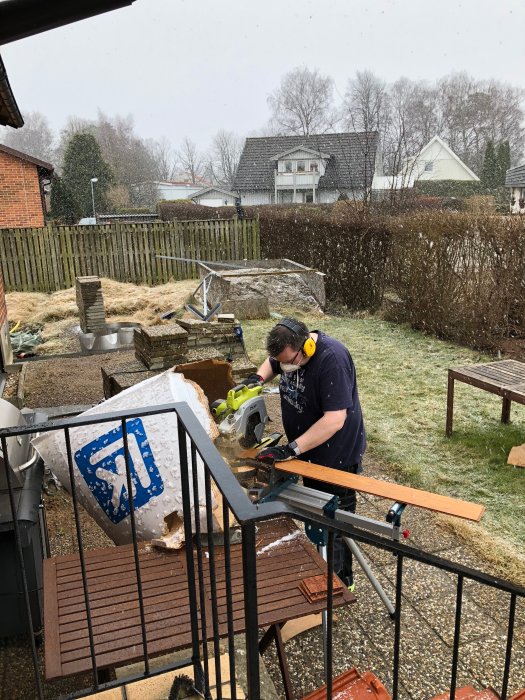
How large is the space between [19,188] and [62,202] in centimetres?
1320

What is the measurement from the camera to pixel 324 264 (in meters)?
13.3

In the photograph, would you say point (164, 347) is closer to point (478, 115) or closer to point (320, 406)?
point (320, 406)

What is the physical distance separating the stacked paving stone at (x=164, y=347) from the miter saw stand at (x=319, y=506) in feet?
11.5

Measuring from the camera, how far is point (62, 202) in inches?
1251

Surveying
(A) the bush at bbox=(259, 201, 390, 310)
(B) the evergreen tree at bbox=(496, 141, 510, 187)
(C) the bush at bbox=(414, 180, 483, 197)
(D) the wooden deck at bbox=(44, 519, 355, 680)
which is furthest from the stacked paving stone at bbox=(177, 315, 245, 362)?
(B) the evergreen tree at bbox=(496, 141, 510, 187)

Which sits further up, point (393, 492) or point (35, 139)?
point (35, 139)

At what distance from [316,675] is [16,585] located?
1.57m

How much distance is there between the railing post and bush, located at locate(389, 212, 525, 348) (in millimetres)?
8278

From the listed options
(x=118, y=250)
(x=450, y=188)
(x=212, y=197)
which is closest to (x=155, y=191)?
(x=212, y=197)

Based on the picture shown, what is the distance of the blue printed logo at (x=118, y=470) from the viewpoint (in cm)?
290

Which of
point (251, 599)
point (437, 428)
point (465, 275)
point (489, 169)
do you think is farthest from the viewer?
point (489, 169)

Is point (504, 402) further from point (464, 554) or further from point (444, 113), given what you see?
point (444, 113)

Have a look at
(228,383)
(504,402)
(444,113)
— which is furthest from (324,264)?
(444,113)

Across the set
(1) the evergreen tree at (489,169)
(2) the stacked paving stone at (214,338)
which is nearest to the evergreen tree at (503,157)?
(1) the evergreen tree at (489,169)
